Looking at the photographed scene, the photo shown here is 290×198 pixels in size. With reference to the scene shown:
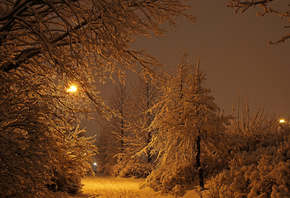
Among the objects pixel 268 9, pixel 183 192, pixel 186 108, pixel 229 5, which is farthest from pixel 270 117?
pixel 229 5

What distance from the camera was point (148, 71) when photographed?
5.38m

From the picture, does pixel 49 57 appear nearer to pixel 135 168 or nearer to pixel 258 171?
pixel 258 171

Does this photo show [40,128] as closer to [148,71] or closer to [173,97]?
[148,71]

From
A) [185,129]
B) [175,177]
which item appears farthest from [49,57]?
[175,177]

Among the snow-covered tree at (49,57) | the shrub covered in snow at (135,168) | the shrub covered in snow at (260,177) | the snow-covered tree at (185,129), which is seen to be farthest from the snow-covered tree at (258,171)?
the shrub covered in snow at (135,168)

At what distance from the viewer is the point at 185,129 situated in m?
6.79

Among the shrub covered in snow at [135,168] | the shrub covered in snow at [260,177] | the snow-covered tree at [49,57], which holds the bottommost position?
the shrub covered in snow at [135,168]

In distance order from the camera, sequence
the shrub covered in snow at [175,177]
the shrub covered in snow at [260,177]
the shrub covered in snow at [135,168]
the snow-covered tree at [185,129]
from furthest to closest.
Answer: the shrub covered in snow at [135,168]
the shrub covered in snow at [175,177]
the snow-covered tree at [185,129]
the shrub covered in snow at [260,177]

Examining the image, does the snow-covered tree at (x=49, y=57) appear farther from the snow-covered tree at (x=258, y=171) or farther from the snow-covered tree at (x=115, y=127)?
the snow-covered tree at (x=115, y=127)

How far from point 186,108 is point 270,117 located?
14.0ft

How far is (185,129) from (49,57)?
4.29 m

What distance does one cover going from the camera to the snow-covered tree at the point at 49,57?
3.75 meters

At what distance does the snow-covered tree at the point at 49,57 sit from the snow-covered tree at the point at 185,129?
2279 millimetres

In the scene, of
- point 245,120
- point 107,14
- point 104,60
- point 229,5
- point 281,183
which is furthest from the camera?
point 245,120
